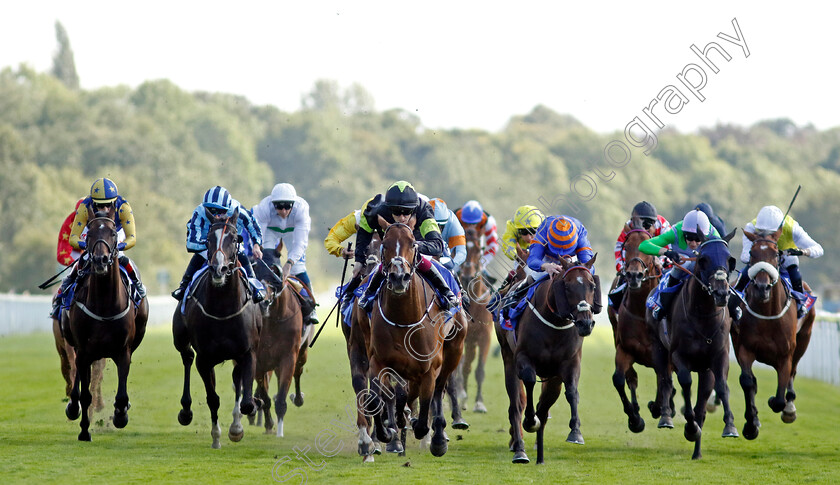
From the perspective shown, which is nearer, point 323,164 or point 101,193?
point 101,193

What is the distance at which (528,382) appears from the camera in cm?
956

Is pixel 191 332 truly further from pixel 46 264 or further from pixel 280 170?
pixel 280 170

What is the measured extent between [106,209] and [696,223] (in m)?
5.52

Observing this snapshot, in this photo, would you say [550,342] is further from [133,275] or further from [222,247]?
[133,275]

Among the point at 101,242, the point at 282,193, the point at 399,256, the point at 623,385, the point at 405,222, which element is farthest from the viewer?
the point at 282,193

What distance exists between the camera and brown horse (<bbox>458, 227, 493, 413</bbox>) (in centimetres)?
1451

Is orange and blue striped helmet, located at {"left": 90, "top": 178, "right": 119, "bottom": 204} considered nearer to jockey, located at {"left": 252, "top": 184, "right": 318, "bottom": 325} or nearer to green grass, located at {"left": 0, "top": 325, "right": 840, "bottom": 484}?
jockey, located at {"left": 252, "top": 184, "right": 318, "bottom": 325}

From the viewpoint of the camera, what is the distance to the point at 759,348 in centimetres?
1128

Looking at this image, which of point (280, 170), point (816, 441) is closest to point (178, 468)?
point (816, 441)

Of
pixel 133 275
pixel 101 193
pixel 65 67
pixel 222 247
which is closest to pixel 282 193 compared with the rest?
pixel 133 275

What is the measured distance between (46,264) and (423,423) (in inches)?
1565

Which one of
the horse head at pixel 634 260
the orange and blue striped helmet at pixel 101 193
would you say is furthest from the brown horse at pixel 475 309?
the orange and blue striped helmet at pixel 101 193

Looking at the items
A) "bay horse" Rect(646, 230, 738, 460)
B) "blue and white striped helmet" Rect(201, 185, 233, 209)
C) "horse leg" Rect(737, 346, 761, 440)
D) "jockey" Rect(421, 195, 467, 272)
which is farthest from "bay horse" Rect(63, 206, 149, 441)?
"horse leg" Rect(737, 346, 761, 440)

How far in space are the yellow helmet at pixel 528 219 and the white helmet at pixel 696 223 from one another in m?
1.89
